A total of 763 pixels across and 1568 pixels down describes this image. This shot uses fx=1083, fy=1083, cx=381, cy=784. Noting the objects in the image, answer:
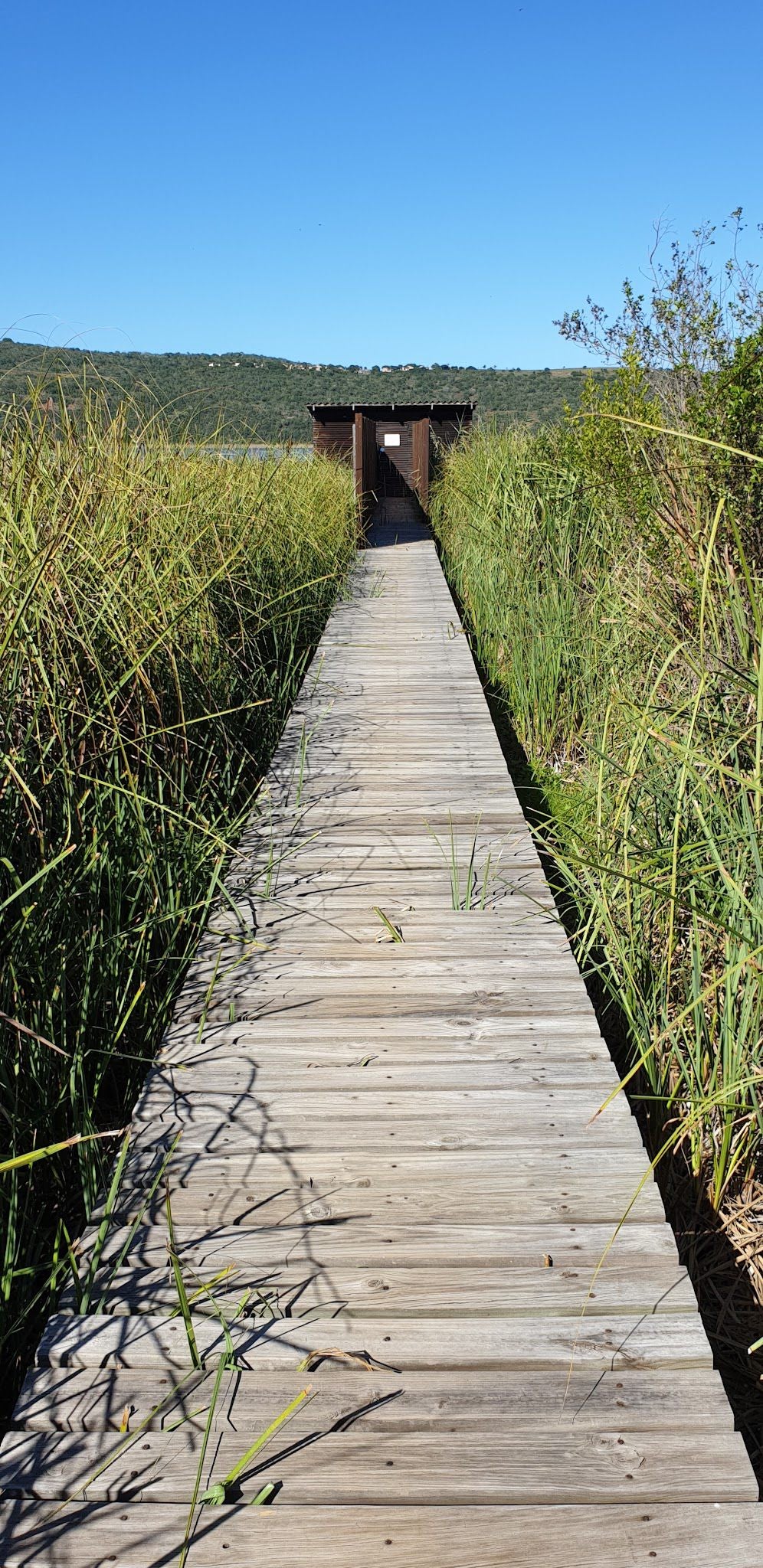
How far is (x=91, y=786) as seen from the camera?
99.0 inches

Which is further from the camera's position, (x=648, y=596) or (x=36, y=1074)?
(x=648, y=596)

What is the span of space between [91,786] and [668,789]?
51.7 inches

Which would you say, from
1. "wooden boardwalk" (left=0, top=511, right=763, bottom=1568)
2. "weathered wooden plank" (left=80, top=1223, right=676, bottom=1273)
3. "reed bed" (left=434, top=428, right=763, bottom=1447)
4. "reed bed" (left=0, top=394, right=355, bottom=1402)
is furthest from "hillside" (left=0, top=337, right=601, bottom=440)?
"weathered wooden plank" (left=80, top=1223, right=676, bottom=1273)

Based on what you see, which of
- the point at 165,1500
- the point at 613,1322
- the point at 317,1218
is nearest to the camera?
the point at 165,1500

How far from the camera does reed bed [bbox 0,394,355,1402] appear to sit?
1870 mm

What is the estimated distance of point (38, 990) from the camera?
197 cm

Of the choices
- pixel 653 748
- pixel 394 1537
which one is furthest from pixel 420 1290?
pixel 653 748

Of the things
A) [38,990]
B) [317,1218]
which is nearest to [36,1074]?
[38,990]

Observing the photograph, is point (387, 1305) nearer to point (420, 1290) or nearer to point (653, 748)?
point (420, 1290)

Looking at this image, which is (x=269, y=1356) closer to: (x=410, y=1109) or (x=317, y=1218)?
(x=317, y=1218)

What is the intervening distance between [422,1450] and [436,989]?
45.9 inches

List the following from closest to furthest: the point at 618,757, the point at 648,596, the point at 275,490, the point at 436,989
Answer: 1. the point at 436,989
2. the point at 618,757
3. the point at 648,596
4. the point at 275,490

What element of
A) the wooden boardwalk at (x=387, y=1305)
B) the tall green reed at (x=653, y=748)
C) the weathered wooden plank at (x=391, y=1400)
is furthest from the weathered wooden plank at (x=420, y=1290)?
the tall green reed at (x=653, y=748)

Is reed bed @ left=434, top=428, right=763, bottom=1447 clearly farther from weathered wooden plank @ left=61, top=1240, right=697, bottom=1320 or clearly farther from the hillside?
the hillside
